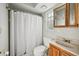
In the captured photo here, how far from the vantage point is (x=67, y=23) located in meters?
1.28

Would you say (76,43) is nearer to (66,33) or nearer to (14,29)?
(66,33)

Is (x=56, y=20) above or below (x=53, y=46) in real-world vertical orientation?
above

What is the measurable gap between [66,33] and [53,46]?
201mm

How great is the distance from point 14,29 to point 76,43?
690 mm

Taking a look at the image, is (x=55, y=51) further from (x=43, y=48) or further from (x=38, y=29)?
(x=38, y=29)

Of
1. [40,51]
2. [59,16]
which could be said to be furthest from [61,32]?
[40,51]

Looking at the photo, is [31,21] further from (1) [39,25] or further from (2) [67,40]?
(2) [67,40]

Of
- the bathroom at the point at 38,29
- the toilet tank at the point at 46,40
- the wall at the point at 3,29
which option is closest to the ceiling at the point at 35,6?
the bathroom at the point at 38,29

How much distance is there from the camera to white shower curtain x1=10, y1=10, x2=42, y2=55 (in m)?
1.29

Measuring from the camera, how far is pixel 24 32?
132 cm

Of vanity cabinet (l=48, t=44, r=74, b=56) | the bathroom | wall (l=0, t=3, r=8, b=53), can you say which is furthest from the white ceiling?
vanity cabinet (l=48, t=44, r=74, b=56)

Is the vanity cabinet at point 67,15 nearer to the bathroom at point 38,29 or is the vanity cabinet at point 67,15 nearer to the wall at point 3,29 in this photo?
the bathroom at point 38,29

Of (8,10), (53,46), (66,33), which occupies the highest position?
(8,10)

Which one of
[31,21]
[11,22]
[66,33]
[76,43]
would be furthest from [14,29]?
[76,43]
